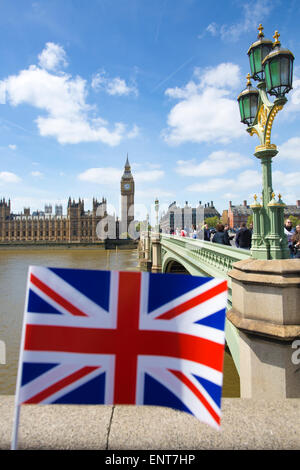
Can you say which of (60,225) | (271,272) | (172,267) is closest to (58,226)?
(60,225)

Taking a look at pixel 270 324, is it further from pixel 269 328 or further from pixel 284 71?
pixel 284 71

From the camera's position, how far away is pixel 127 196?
152 m

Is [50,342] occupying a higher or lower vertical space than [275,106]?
lower

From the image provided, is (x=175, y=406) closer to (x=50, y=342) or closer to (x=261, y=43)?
(x=50, y=342)

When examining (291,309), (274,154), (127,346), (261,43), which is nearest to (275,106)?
(274,154)

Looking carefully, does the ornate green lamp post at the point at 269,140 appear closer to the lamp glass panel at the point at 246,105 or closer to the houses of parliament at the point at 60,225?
the lamp glass panel at the point at 246,105

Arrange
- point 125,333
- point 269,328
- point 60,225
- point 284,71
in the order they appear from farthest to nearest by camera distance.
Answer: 1. point 60,225
2. point 284,71
3. point 269,328
4. point 125,333

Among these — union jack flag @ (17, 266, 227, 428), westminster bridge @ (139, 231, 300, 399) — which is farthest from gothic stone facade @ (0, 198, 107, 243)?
union jack flag @ (17, 266, 227, 428)

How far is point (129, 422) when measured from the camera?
2.05 meters

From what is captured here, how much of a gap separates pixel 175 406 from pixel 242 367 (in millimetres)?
2564

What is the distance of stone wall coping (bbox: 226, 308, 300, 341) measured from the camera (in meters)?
3.53

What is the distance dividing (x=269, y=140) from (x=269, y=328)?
279 cm
